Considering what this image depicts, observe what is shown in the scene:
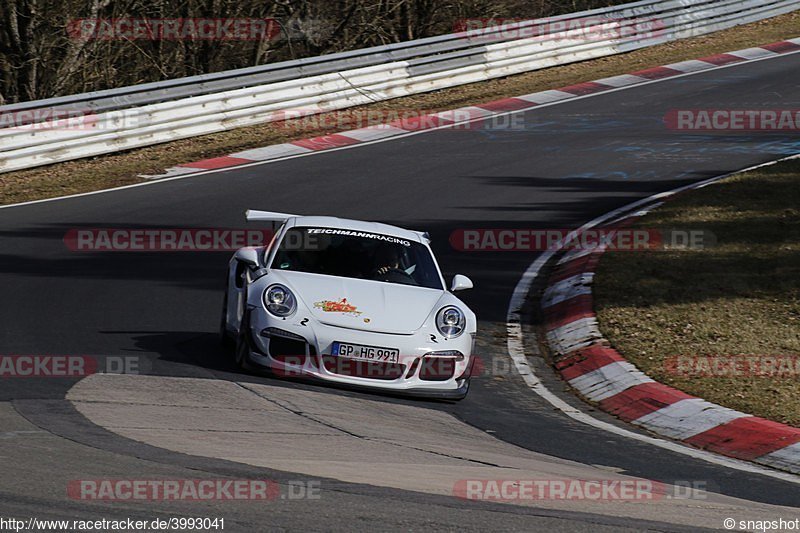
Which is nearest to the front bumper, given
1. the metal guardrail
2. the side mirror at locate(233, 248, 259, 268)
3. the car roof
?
the side mirror at locate(233, 248, 259, 268)

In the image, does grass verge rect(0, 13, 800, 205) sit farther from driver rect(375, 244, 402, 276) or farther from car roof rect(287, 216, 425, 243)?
driver rect(375, 244, 402, 276)

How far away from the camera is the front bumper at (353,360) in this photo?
8.58 metres

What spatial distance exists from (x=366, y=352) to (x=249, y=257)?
155 cm

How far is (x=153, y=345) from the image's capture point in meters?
9.55

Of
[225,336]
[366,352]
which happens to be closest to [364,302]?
[366,352]

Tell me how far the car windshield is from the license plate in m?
0.99

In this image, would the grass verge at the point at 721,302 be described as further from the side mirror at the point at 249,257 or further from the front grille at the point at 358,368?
the side mirror at the point at 249,257

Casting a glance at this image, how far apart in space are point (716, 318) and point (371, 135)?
10.4 m

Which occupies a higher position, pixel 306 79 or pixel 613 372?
pixel 306 79

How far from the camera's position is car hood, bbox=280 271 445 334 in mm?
8688

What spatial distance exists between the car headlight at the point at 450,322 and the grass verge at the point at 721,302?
1.66 meters

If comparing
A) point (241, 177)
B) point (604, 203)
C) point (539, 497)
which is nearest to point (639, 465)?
point (539, 497)

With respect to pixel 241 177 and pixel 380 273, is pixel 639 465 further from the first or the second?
pixel 241 177

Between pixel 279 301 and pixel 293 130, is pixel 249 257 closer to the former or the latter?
pixel 279 301
